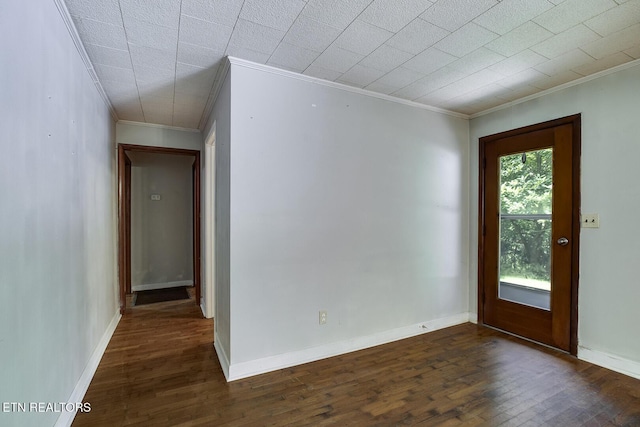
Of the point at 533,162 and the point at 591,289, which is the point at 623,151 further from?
the point at 591,289

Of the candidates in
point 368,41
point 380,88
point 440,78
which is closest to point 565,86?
point 440,78

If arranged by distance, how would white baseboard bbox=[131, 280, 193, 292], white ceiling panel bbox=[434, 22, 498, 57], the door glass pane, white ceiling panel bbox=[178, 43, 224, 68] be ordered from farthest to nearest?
white baseboard bbox=[131, 280, 193, 292] < the door glass pane < white ceiling panel bbox=[178, 43, 224, 68] < white ceiling panel bbox=[434, 22, 498, 57]

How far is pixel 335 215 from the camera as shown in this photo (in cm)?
275

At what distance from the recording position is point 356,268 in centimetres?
285

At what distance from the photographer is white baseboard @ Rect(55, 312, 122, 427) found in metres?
1.73

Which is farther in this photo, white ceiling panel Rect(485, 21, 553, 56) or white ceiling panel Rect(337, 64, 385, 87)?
white ceiling panel Rect(337, 64, 385, 87)

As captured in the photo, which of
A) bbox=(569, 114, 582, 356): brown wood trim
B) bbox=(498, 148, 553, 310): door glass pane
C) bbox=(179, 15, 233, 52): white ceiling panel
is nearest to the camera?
bbox=(179, 15, 233, 52): white ceiling panel

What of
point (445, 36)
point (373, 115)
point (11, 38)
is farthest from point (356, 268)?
point (11, 38)

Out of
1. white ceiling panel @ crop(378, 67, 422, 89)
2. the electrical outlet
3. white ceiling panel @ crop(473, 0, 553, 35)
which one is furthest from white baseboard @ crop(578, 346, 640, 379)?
white ceiling panel @ crop(378, 67, 422, 89)

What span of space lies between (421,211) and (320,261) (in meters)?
1.31

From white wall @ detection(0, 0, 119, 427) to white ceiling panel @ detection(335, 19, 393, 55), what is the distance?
61.9 inches

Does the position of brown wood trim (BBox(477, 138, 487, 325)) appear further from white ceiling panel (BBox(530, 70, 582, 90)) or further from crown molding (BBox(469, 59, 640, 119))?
white ceiling panel (BBox(530, 70, 582, 90))

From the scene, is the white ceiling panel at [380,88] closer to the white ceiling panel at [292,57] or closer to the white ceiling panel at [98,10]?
the white ceiling panel at [292,57]

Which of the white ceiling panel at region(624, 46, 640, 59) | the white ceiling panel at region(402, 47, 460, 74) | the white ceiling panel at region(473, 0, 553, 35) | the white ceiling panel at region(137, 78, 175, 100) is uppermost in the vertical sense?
→ the white ceiling panel at region(473, 0, 553, 35)
